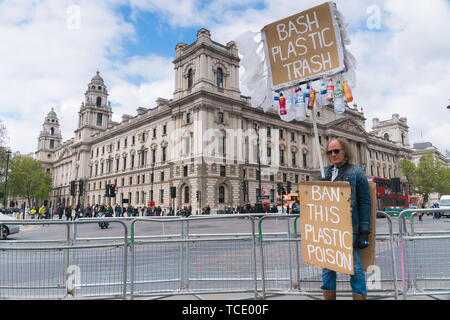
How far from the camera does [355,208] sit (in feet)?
10.9

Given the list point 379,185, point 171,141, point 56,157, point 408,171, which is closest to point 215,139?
point 171,141

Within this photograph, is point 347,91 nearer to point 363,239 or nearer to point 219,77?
point 363,239

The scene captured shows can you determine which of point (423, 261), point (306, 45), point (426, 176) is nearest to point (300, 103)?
point (306, 45)

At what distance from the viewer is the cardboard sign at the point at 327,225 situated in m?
3.27

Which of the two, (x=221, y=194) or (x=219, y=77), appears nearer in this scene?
(x=221, y=194)

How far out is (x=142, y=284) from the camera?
4902 millimetres

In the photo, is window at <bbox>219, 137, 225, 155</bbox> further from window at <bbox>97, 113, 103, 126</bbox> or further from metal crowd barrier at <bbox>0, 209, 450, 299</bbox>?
window at <bbox>97, 113, 103, 126</bbox>

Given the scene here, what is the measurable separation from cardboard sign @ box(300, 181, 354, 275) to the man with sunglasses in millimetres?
108

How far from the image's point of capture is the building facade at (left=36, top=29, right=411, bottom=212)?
3716cm

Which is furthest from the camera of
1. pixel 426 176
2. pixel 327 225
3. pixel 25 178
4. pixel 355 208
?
pixel 25 178

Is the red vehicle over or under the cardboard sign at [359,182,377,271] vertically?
over

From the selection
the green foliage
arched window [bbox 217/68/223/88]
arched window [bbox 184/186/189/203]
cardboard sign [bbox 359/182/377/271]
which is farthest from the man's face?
the green foliage

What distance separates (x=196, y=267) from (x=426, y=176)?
246 feet

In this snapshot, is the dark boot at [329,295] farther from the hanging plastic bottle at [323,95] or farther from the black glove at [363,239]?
the hanging plastic bottle at [323,95]
